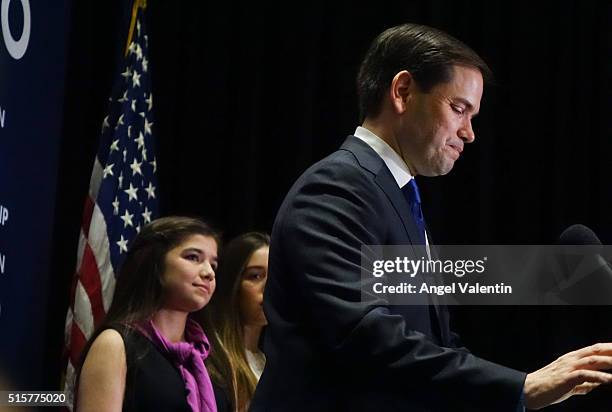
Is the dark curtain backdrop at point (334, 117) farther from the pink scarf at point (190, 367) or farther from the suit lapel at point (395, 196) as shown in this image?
the suit lapel at point (395, 196)

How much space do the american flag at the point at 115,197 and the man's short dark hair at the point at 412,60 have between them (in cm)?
245

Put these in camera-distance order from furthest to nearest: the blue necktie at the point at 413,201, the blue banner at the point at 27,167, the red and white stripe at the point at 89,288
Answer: the red and white stripe at the point at 89,288 → the blue banner at the point at 27,167 → the blue necktie at the point at 413,201

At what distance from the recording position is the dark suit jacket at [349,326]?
5.75 ft

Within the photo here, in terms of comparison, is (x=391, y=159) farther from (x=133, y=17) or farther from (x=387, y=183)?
(x=133, y=17)

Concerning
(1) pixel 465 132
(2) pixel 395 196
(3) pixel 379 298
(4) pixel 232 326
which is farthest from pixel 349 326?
(4) pixel 232 326

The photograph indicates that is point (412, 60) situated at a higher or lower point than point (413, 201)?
higher

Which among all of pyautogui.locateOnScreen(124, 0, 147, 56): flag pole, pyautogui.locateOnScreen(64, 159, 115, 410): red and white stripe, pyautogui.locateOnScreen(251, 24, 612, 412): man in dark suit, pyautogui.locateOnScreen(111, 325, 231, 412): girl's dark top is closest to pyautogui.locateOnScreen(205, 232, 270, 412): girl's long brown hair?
pyautogui.locateOnScreen(111, 325, 231, 412): girl's dark top

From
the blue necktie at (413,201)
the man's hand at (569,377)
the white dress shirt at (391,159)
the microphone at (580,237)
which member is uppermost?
the white dress shirt at (391,159)

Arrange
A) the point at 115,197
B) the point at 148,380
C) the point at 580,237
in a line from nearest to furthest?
the point at 580,237
the point at 148,380
the point at 115,197

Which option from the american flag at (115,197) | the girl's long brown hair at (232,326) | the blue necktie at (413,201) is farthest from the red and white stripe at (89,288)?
the blue necktie at (413,201)

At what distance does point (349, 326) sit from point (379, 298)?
0.10 meters

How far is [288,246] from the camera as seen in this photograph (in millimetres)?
1895

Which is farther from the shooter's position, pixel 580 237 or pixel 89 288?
pixel 89 288

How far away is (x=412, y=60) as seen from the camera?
7.04 feet
